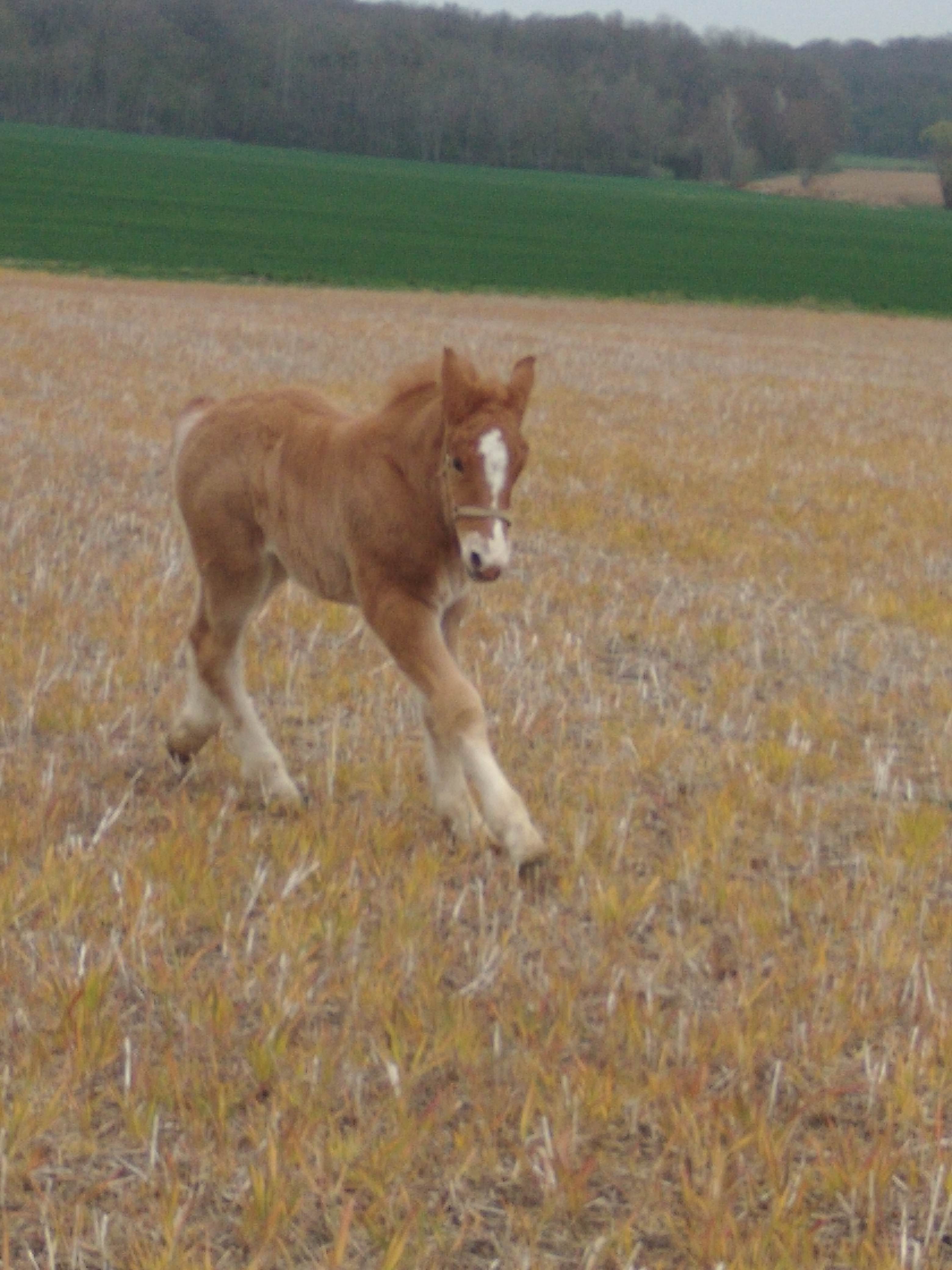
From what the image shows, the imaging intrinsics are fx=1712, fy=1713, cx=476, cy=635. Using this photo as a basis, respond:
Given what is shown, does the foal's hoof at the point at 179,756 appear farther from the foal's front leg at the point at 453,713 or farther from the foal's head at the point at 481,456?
the foal's head at the point at 481,456

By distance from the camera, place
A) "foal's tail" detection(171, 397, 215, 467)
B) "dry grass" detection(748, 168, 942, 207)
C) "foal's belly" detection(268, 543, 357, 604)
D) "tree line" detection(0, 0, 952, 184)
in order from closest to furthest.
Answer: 1. "foal's belly" detection(268, 543, 357, 604)
2. "foal's tail" detection(171, 397, 215, 467)
3. "dry grass" detection(748, 168, 942, 207)
4. "tree line" detection(0, 0, 952, 184)

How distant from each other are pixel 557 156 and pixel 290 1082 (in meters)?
143

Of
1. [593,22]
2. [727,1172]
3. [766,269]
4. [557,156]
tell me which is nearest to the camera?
[727,1172]

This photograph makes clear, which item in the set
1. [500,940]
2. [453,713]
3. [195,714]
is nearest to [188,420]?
[195,714]

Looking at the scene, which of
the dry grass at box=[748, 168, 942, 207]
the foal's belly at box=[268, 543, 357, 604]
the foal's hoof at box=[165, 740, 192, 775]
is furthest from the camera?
the dry grass at box=[748, 168, 942, 207]

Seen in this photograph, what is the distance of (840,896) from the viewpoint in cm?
447

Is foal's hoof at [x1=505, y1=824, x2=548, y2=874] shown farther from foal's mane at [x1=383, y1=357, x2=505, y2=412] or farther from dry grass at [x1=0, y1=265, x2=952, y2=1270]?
foal's mane at [x1=383, y1=357, x2=505, y2=412]

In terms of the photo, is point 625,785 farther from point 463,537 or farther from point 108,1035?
point 108,1035

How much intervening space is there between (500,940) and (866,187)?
141 meters

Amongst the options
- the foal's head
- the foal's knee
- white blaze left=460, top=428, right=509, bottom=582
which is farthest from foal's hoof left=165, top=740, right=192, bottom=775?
white blaze left=460, top=428, right=509, bottom=582

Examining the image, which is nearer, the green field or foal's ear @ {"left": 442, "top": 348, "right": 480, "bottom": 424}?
foal's ear @ {"left": 442, "top": 348, "right": 480, "bottom": 424}

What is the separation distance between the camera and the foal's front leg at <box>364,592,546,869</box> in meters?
4.52

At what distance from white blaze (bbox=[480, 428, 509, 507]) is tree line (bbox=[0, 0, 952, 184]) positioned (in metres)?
138

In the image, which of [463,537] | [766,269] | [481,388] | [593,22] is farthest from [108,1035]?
[593,22]
